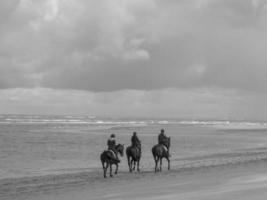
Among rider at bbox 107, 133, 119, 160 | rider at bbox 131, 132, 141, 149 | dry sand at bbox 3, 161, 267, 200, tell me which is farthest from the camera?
rider at bbox 131, 132, 141, 149

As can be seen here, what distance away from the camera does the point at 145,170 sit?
1072 inches

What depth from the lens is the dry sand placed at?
1555 cm

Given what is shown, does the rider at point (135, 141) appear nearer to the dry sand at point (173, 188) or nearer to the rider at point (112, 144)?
the rider at point (112, 144)

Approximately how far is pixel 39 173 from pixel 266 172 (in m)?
11.3

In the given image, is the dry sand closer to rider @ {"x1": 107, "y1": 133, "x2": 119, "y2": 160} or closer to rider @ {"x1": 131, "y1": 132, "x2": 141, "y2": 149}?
rider @ {"x1": 107, "y1": 133, "x2": 119, "y2": 160}

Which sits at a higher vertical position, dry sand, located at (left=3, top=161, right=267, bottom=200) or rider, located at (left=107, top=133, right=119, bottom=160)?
rider, located at (left=107, top=133, right=119, bottom=160)

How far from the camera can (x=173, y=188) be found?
17.8 metres

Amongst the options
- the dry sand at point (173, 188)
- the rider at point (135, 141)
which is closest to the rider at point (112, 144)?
the dry sand at point (173, 188)

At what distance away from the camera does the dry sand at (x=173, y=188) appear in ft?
51.0

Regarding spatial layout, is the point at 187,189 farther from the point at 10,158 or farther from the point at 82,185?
the point at 10,158

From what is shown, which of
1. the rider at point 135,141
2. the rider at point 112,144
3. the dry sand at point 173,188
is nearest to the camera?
the dry sand at point 173,188

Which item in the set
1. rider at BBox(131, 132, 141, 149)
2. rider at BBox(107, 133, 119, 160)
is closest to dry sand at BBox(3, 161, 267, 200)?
rider at BBox(107, 133, 119, 160)

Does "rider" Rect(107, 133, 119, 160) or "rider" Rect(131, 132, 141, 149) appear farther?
"rider" Rect(131, 132, 141, 149)

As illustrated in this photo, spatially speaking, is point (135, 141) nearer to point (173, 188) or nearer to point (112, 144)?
point (112, 144)
